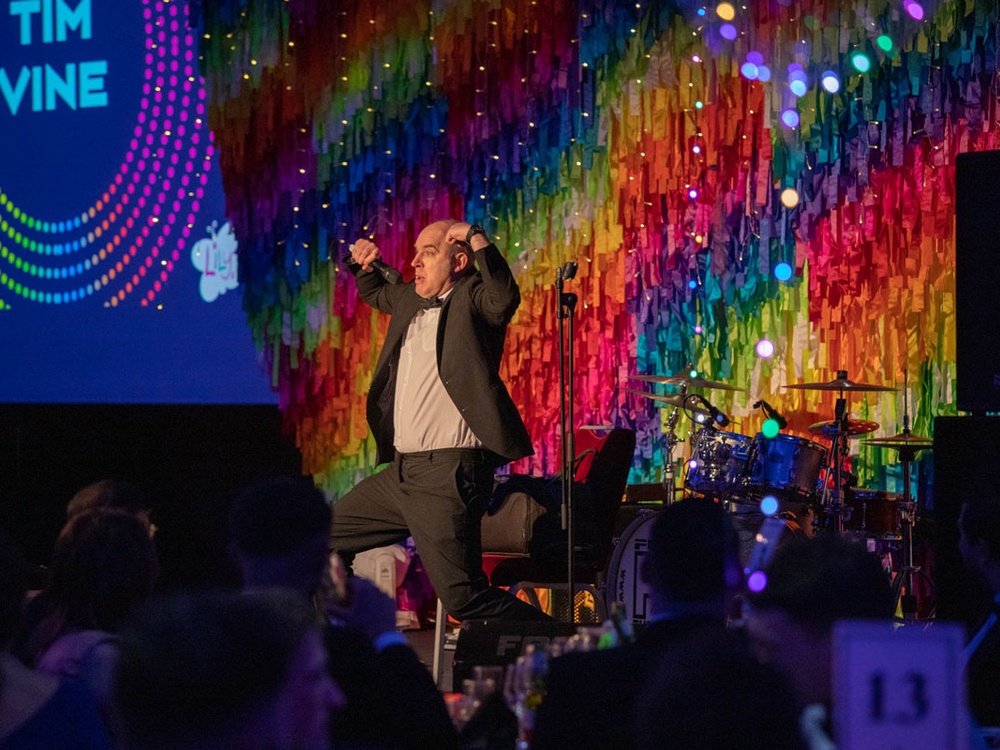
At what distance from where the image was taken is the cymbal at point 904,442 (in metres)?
5.73

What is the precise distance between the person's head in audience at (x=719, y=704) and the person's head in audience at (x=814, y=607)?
1.68ft

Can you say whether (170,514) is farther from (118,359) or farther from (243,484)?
(118,359)

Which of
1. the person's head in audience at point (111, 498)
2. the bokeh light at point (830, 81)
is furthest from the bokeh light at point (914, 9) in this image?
the person's head in audience at point (111, 498)

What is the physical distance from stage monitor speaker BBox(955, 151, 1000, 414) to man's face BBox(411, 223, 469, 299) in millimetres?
1828

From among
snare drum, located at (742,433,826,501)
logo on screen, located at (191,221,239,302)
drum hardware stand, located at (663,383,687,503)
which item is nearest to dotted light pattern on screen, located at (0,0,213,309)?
logo on screen, located at (191,221,239,302)

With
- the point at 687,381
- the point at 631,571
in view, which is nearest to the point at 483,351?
the point at 687,381

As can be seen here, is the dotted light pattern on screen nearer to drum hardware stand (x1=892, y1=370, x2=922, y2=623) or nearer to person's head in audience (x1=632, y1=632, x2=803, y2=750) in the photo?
drum hardware stand (x1=892, y1=370, x2=922, y2=623)

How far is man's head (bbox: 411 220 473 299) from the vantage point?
16.2 ft

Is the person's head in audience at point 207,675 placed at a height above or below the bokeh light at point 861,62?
below

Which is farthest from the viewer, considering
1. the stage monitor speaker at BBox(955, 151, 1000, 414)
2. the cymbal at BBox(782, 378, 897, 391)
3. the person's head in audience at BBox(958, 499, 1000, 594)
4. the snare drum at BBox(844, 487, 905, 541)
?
the snare drum at BBox(844, 487, 905, 541)

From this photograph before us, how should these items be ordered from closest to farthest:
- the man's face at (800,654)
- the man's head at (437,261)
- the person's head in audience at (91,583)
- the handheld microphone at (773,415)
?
the man's face at (800,654), the person's head in audience at (91,583), the man's head at (437,261), the handheld microphone at (773,415)

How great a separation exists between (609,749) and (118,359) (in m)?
5.80

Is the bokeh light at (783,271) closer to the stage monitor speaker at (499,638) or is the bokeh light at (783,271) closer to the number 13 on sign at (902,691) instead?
the stage monitor speaker at (499,638)

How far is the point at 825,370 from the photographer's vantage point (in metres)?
6.27
